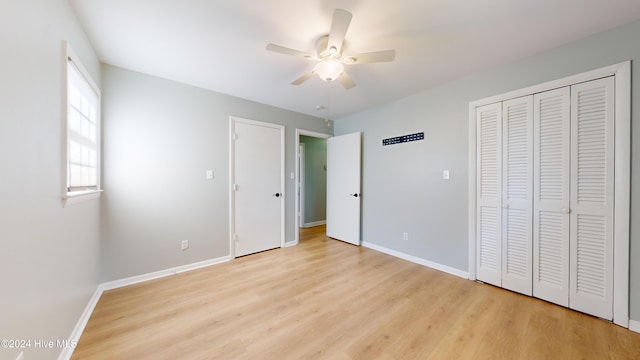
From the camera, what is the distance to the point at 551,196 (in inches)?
81.4

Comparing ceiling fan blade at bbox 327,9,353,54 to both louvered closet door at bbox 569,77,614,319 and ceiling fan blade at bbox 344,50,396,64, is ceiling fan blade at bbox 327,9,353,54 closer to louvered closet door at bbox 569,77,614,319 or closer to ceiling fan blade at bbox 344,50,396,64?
ceiling fan blade at bbox 344,50,396,64

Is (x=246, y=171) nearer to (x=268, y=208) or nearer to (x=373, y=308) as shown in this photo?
(x=268, y=208)

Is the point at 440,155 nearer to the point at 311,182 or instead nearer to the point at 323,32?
the point at 323,32

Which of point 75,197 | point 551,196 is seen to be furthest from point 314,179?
point 75,197

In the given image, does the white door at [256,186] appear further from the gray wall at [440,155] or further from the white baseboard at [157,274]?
the gray wall at [440,155]

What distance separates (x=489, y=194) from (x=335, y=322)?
7.02 feet

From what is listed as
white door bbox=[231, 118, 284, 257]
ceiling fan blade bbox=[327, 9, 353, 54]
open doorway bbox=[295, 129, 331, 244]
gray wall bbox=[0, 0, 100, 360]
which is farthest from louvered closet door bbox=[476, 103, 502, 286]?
gray wall bbox=[0, 0, 100, 360]

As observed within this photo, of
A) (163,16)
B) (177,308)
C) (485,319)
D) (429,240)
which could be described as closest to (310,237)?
(429,240)

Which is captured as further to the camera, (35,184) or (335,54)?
(335,54)

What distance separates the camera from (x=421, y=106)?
3.04 meters

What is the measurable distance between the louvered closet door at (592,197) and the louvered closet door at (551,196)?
0.05 m

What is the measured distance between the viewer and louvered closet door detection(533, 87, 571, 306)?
78.3 inches

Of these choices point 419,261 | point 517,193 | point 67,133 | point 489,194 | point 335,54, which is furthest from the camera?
point 419,261

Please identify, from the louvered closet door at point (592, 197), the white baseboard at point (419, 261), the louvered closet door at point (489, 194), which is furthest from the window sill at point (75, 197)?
the louvered closet door at point (592, 197)
